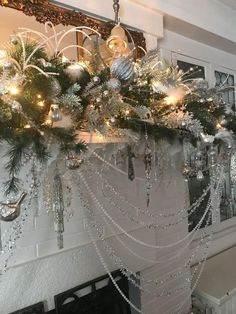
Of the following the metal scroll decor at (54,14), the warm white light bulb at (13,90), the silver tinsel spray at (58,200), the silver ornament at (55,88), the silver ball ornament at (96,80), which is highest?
the metal scroll decor at (54,14)

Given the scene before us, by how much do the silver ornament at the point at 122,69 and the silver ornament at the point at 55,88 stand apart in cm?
22

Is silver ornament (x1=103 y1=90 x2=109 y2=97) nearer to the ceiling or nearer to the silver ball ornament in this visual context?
the silver ball ornament

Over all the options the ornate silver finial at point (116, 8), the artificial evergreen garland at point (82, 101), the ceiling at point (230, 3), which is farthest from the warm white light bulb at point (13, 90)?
the ceiling at point (230, 3)

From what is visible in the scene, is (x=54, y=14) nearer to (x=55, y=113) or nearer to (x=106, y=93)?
(x=106, y=93)

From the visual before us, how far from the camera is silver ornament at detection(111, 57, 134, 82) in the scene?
101 centimetres

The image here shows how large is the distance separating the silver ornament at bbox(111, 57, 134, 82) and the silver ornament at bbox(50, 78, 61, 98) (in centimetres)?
22

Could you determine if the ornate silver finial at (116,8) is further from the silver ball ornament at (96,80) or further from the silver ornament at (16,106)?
the silver ornament at (16,106)

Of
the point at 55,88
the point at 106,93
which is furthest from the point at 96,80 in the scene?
the point at 55,88

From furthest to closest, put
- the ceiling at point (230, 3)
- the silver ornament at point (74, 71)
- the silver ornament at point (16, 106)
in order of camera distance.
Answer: the ceiling at point (230, 3), the silver ornament at point (74, 71), the silver ornament at point (16, 106)

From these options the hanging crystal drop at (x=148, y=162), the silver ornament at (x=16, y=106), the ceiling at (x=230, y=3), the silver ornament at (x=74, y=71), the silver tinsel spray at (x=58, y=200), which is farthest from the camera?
the ceiling at (x=230, y=3)

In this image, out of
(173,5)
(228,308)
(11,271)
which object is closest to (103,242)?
(11,271)

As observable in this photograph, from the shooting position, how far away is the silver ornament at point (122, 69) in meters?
1.01

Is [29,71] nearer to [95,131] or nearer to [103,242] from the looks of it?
[95,131]

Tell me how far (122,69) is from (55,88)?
0.25 meters
